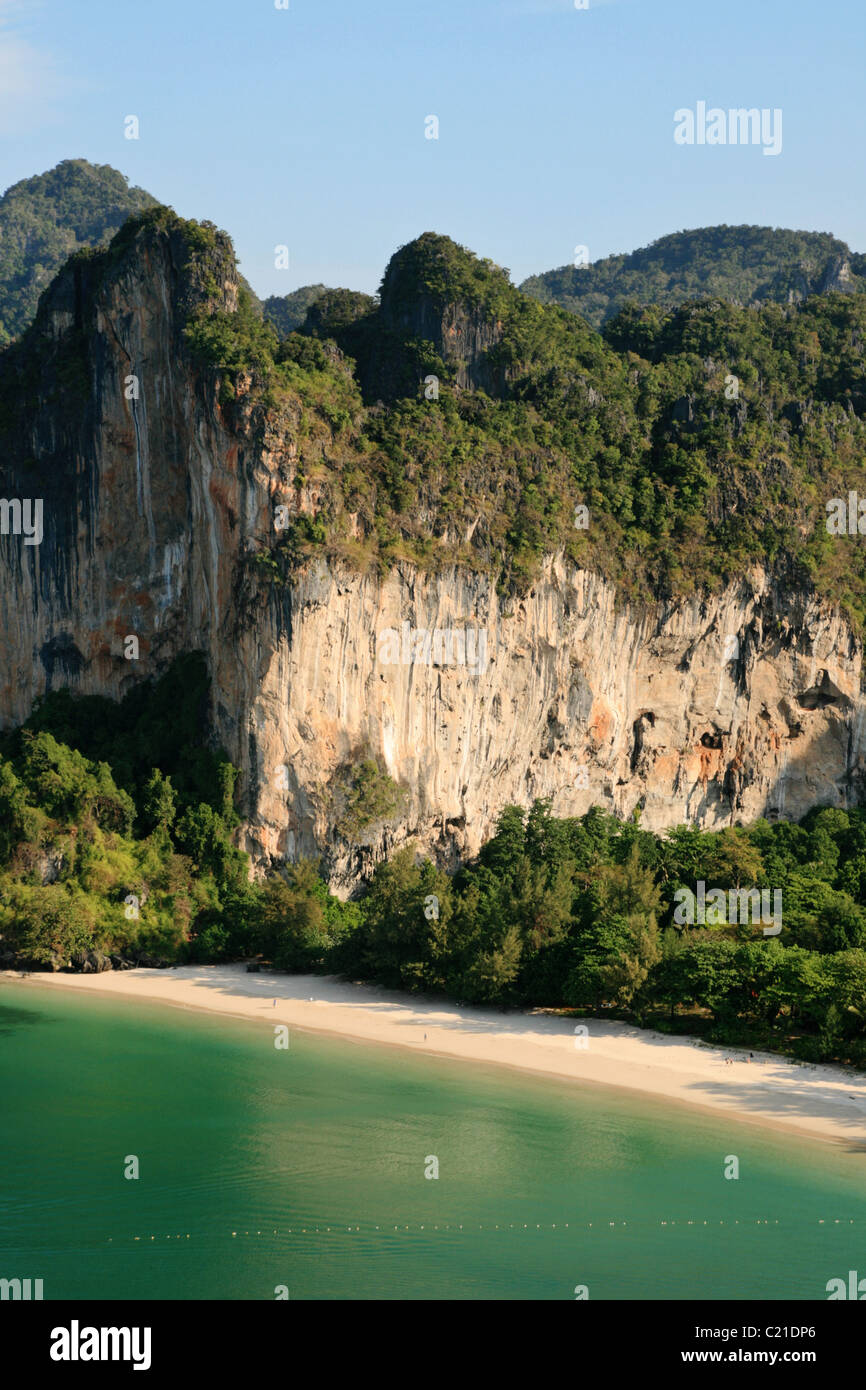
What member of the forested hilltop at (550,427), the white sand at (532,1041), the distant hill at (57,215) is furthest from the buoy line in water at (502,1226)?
the distant hill at (57,215)

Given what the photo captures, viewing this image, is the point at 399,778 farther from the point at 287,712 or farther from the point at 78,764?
the point at 78,764

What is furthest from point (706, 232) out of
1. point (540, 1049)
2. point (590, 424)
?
point (540, 1049)

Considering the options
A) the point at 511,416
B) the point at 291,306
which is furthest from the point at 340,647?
the point at 291,306

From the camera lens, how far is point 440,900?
33.6 metres

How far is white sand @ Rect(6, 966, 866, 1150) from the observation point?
26.4m

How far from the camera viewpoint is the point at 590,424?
44.9 metres

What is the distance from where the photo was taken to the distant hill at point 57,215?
93062 mm

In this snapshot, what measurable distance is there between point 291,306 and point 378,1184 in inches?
2911

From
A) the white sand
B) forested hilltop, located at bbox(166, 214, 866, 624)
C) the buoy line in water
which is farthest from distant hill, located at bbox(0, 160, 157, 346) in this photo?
the buoy line in water

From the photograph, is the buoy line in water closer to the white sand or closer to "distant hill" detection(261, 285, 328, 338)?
the white sand

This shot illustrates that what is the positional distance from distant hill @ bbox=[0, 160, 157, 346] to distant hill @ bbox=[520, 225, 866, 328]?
30.9 meters

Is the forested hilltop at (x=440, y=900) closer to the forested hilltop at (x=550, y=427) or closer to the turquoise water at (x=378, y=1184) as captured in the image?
the turquoise water at (x=378, y=1184)

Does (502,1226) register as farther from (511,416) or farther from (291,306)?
(291,306)
